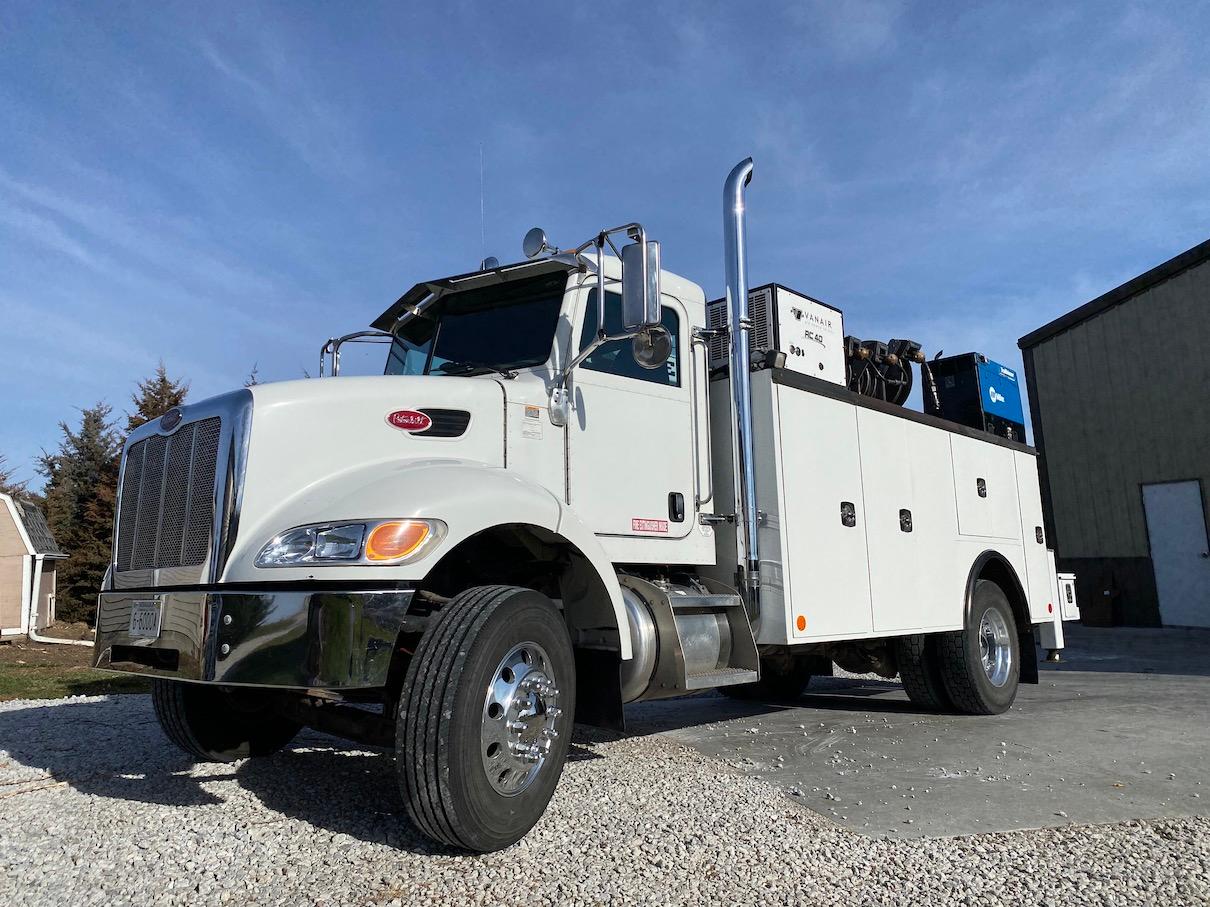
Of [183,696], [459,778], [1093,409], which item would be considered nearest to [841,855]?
[459,778]

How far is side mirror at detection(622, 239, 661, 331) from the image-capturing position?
4078mm

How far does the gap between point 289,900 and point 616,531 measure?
236 centimetres

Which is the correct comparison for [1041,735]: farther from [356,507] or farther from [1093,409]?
[1093,409]

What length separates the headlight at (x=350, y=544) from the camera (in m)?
3.19

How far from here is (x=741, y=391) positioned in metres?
5.42

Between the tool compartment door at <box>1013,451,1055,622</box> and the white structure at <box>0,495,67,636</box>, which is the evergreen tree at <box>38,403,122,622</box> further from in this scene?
the tool compartment door at <box>1013,451,1055,622</box>

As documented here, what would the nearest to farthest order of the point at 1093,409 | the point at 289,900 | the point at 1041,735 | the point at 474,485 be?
the point at 289,900, the point at 474,485, the point at 1041,735, the point at 1093,409

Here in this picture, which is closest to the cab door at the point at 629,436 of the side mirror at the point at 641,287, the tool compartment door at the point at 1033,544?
the side mirror at the point at 641,287

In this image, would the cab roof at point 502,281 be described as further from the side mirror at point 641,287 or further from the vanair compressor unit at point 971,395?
the vanair compressor unit at point 971,395

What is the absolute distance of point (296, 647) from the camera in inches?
121

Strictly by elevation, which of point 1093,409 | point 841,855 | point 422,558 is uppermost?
point 1093,409

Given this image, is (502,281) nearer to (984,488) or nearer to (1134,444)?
(984,488)

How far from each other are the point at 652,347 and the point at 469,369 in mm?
1097

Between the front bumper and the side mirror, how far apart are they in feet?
5.59
